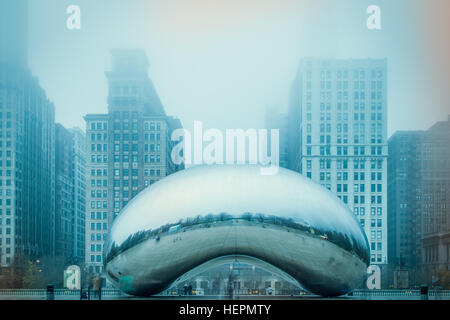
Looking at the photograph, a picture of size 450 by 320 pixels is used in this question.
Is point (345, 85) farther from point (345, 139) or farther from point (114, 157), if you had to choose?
point (114, 157)

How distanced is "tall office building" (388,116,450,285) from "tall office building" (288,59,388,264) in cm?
188

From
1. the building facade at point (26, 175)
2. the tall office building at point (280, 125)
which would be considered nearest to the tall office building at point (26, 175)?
the building facade at point (26, 175)

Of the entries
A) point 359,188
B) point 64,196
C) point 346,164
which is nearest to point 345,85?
point 346,164

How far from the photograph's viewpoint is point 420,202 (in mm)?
32906

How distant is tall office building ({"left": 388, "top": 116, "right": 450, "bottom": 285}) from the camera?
26.0 meters

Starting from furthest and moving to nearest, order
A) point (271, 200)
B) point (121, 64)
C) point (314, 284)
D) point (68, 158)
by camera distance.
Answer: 1. point (68, 158)
2. point (121, 64)
3. point (314, 284)
4. point (271, 200)

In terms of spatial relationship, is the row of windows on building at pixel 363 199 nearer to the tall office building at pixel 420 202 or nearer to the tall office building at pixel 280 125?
the tall office building at pixel 420 202

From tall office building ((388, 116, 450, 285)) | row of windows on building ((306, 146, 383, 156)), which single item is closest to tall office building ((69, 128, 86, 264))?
row of windows on building ((306, 146, 383, 156))

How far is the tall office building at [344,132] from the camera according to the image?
92.5 feet

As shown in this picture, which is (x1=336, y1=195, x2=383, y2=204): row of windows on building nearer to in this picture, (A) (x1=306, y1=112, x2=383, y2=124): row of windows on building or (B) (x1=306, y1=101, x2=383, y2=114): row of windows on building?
(A) (x1=306, y1=112, x2=383, y2=124): row of windows on building

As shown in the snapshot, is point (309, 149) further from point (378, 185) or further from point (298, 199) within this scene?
point (298, 199)

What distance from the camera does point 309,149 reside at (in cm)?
2881

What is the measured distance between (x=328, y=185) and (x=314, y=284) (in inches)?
744
